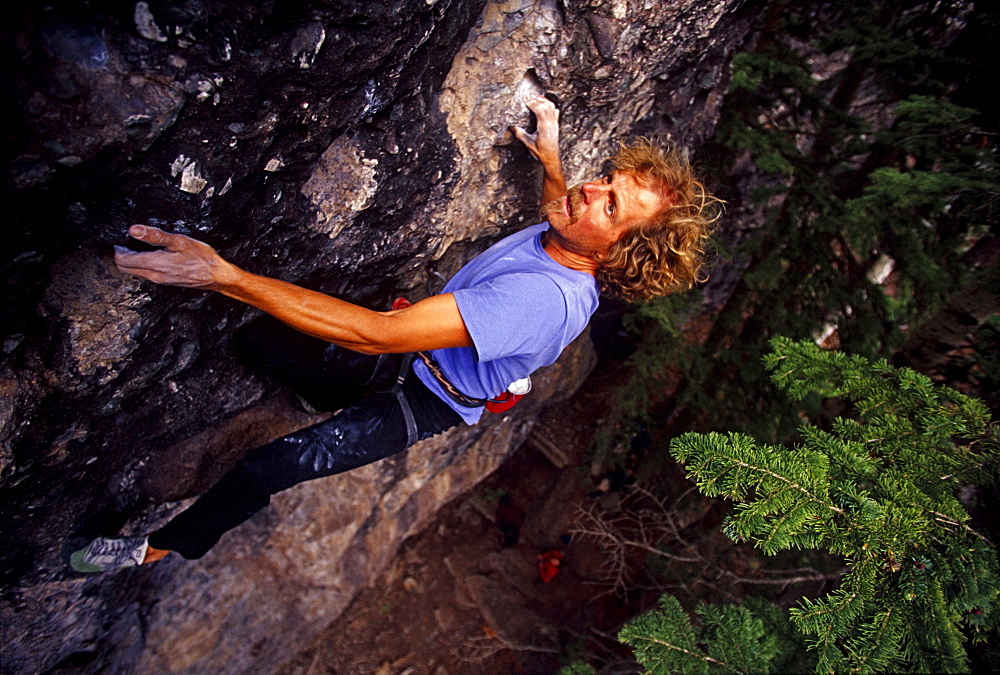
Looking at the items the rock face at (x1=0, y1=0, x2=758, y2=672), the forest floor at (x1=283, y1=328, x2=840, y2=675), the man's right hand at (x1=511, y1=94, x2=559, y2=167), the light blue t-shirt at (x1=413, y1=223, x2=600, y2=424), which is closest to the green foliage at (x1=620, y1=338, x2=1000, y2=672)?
the light blue t-shirt at (x1=413, y1=223, x2=600, y2=424)

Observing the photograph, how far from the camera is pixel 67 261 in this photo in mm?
1778

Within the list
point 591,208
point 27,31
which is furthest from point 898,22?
point 27,31

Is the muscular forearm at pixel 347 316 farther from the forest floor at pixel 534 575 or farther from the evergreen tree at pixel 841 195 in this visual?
the forest floor at pixel 534 575

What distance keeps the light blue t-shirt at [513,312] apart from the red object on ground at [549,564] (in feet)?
12.8

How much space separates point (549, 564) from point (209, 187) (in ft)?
17.4

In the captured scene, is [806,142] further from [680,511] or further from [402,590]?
[402,590]

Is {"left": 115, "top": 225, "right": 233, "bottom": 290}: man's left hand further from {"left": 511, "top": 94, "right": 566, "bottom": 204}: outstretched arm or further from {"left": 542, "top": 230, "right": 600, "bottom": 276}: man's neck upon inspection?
{"left": 511, "top": 94, "right": 566, "bottom": 204}: outstretched arm

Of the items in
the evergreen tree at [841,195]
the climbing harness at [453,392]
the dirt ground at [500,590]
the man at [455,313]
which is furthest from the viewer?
the dirt ground at [500,590]

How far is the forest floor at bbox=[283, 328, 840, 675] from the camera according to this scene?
520 cm

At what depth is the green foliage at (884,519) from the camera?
1.99m

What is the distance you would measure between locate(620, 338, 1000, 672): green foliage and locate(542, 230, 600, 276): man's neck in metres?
0.85

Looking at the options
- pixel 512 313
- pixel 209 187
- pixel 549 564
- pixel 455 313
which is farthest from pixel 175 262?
pixel 549 564

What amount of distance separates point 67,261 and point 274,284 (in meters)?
0.67

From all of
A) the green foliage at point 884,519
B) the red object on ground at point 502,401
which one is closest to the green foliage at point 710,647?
the green foliage at point 884,519
